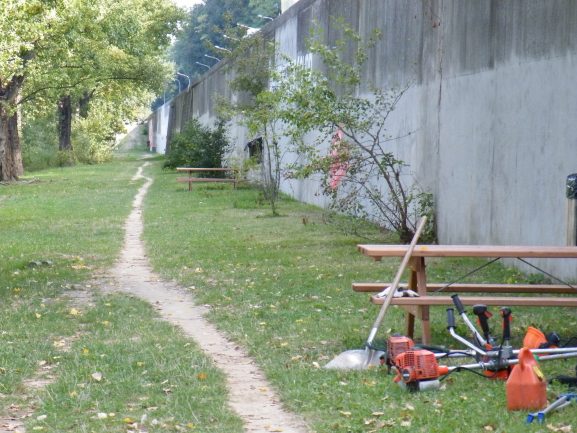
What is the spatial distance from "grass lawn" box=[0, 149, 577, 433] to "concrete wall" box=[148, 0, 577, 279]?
935mm

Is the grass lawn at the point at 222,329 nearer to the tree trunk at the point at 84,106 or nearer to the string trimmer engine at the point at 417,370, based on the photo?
the string trimmer engine at the point at 417,370

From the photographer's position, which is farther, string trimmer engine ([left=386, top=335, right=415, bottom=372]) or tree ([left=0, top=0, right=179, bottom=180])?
tree ([left=0, top=0, right=179, bottom=180])

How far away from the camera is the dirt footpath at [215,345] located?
631 centimetres

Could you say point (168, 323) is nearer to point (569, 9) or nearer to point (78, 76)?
point (569, 9)

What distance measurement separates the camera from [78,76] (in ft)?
123

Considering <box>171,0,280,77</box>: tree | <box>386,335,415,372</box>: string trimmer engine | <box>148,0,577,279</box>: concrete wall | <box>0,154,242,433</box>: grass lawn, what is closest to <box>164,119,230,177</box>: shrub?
<box>148,0,577,279</box>: concrete wall

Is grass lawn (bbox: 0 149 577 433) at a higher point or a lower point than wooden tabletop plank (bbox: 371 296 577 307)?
lower

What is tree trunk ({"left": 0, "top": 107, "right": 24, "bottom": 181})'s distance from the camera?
116 ft

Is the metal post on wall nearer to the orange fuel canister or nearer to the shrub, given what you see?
the orange fuel canister

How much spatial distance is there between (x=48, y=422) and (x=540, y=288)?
4.13 m

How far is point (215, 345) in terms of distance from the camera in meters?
8.56

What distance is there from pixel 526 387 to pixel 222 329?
3.63 meters

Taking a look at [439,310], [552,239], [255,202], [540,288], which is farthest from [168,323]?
[255,202]

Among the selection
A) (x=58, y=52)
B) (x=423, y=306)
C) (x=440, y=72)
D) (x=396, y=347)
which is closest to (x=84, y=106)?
(x=58, y=52)
